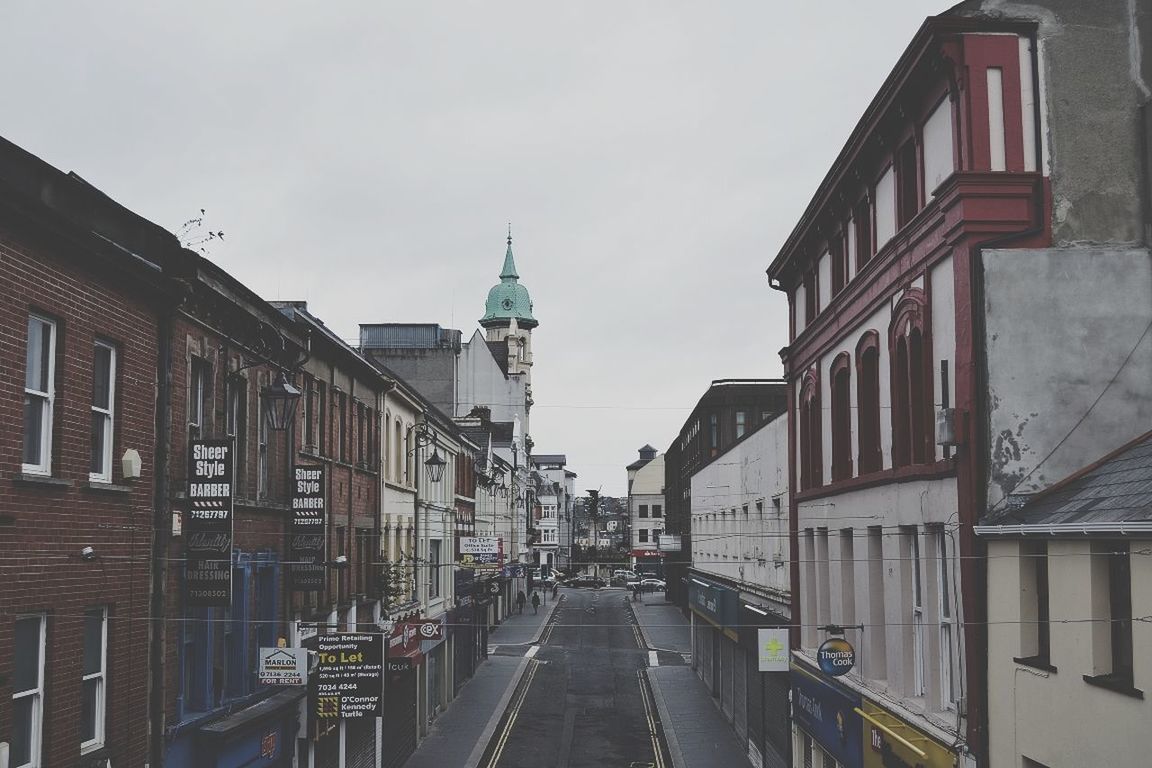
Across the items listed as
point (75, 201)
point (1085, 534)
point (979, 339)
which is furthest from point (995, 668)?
point (75, 201)

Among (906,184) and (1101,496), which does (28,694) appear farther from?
(906,184)

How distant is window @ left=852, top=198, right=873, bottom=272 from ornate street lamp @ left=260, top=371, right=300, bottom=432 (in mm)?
10137

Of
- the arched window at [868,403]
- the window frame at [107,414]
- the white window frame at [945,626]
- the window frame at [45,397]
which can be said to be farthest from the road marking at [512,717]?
the window frame at [45,397]

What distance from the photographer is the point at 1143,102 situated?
1658 cm

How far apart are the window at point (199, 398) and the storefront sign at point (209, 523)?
1153 mm

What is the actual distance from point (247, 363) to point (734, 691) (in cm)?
2218

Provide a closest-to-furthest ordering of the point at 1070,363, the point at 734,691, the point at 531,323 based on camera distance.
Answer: the point at 1070,363 → the point at 734,691 → the point at 531,323

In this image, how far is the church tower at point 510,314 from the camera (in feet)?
451

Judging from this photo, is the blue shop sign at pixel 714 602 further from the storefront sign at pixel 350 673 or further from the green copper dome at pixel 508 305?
the green copper dome at pixel 508 305

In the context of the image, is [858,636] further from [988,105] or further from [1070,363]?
[988,105]

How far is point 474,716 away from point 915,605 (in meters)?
25.3

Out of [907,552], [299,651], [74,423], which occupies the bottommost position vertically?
[299,651]

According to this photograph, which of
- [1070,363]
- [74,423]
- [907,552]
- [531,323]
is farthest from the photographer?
[531,323]

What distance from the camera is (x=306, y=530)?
24.4 metres
